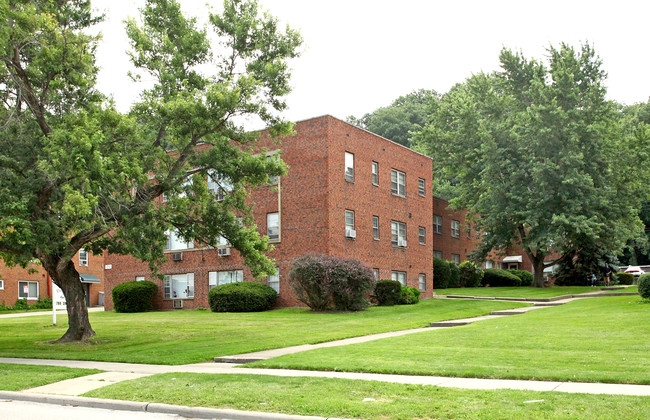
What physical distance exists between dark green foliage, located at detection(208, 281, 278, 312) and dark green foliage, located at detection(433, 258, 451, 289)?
16.4 meters

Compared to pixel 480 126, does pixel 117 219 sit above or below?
below

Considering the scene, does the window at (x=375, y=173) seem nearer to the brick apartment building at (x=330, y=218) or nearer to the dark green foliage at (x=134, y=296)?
the brick apartment building at (x=330, y=218)

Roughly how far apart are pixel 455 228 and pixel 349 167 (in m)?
21.0

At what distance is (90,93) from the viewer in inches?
743

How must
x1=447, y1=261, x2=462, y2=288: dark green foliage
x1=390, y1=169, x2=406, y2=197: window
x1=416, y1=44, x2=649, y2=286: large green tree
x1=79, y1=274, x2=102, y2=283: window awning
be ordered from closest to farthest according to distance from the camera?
x1=390, y1=169, x2=406, y2=197: window → x1=416, y1=44, x2=649, y2=286: large green tree → x1=447, y1=261, x2=462, y2=288: dark green foliage → x1=79, y1=274, x2=102, y2=283: window awning

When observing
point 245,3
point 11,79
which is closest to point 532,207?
point 245,3

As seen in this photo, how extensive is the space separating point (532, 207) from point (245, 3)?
26552mm

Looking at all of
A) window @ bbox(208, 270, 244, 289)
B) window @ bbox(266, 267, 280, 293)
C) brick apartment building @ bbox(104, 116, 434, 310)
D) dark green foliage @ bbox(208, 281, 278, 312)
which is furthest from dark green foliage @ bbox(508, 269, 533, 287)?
dark green foliage @ bbox(208, 281, 278, 312)

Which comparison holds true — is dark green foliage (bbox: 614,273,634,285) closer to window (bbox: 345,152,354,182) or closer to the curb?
window (bbox: 345,152,354,182)

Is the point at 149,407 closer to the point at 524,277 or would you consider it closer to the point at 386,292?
the point at 386,292

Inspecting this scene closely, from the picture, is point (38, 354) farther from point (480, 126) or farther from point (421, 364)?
point (480, 126)

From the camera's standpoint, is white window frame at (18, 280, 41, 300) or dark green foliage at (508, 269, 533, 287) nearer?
white window frame at (18, 280, 41, 300)

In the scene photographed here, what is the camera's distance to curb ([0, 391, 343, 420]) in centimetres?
874

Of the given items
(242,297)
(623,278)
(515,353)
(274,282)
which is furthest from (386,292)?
(623,278)
